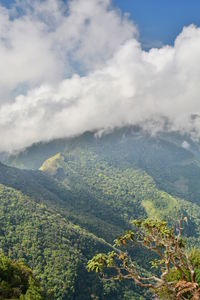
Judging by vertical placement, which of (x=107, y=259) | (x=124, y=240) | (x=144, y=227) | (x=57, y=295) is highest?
(x=144, y=227)

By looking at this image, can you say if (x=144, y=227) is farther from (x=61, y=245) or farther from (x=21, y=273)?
(x=61, y=245)

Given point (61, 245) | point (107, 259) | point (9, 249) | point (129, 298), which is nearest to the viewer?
point (107, 259)

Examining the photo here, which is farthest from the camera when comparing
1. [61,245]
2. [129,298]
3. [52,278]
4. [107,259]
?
[61,245]

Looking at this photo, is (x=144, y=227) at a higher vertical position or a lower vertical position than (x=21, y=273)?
higher

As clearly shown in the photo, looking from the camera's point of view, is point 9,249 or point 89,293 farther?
point 9,249

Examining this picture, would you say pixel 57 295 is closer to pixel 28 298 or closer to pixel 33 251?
pixel 33 251

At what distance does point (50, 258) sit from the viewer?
177m

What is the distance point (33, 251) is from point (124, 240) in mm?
169010

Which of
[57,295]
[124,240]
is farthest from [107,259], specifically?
[57,295]

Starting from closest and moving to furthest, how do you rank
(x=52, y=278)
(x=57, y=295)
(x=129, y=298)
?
(x=57, y=295) < (x=52, y=278) < (x=129, y=298)

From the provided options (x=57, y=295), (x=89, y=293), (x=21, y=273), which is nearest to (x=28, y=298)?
(x=21, y=273)

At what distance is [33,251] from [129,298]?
64.8 metres

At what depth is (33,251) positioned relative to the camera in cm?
18200

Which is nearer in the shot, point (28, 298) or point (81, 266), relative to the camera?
point (28, 298)
